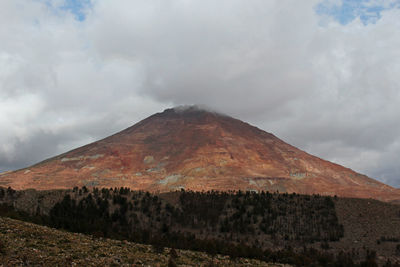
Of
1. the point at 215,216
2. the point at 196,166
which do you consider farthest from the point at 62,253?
the point at 196,166

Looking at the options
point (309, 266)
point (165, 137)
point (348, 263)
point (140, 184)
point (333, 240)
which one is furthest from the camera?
point (165, 137)

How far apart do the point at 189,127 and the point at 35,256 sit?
455 feet

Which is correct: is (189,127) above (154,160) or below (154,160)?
above

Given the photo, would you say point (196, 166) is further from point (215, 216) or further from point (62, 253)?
point (62, 253)

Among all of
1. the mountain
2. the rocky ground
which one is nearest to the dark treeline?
the rocky ground

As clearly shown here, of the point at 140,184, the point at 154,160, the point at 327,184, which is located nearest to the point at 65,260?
the point at 140,184

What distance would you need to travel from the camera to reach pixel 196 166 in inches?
4417

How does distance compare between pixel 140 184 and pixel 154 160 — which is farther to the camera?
pixel 154 160

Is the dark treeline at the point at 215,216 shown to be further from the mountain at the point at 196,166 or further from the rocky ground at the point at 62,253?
the mountain at the point at 196,166

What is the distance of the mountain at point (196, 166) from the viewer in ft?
319

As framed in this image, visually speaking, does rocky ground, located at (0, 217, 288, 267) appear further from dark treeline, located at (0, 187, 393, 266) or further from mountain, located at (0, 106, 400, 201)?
mountain, located at (0, 106, 400, 201)

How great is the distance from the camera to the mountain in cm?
9731

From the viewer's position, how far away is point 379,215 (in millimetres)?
43500

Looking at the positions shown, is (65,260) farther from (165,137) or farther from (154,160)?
(165,137)
